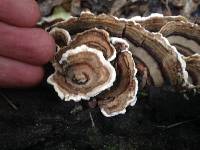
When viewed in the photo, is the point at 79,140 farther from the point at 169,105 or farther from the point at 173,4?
the point at 173,4

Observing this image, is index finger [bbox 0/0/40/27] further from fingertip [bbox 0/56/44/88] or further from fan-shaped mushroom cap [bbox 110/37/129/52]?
fan-shaped mushroom cap [bbox 110/37/129/52]

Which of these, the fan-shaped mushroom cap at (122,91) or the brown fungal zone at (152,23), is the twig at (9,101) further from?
the brown fungal zone at (152,23)

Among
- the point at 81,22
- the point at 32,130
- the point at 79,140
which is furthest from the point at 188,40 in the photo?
the point at 32,130

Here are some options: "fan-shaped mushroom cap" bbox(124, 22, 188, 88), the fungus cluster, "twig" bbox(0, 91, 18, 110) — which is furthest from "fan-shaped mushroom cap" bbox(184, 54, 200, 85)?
"twig" bbox(0, 91, 18, 110)

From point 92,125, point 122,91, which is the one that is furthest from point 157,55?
point 92,125

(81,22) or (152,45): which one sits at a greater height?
(81,22)

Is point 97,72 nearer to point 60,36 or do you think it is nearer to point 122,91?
point 122,91

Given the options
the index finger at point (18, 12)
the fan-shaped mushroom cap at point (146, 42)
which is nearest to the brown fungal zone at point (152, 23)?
the fan-shaped mushroom cap at point (146, 42)
